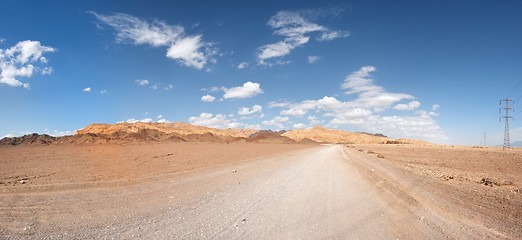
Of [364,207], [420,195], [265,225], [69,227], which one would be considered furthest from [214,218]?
[420,195]

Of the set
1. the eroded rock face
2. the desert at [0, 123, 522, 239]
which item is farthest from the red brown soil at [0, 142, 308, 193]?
the eroded rock face

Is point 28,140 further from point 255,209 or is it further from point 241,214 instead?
point 241,214

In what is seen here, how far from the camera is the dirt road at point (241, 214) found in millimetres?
6992

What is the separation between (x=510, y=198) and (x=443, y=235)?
5.93 meters

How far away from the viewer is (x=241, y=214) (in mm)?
8453

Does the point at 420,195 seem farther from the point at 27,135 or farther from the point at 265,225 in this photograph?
the point at 27,135

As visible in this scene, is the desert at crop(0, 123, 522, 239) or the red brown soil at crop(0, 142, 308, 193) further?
the red brown soil at crop(0, 142, 308, 193)

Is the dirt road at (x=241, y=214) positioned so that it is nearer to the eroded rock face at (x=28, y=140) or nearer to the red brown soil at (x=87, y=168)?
the red brown soil at (x=87, y=168)

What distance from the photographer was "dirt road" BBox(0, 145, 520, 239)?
22.9 ft

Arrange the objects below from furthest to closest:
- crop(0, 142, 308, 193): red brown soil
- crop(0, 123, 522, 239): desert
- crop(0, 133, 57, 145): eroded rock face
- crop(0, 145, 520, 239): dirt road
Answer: crop(0, 133, 57, 145): eroded rock face
crop(0, 142, 308, 193): red brown soil
crop(0, 123, 522, 239): desert
crop(0, 145, 520, 239): dirt road

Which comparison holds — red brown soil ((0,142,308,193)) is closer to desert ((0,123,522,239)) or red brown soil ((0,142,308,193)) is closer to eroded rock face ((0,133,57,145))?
desert ((0,123,522,239))

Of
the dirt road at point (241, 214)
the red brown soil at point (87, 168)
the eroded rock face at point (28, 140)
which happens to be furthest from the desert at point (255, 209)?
the eroded rock face at point (28, 140)

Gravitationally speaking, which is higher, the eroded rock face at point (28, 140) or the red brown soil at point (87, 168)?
the eroded rock face at point (28, 140)

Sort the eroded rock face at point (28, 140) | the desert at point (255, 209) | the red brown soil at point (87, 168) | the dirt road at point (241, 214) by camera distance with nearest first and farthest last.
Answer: the dirt road at point (241, 214)
the desert at point (255, 209)
the red brown soil at point (87, 168)
the eroded rock face at point (28, 140)
